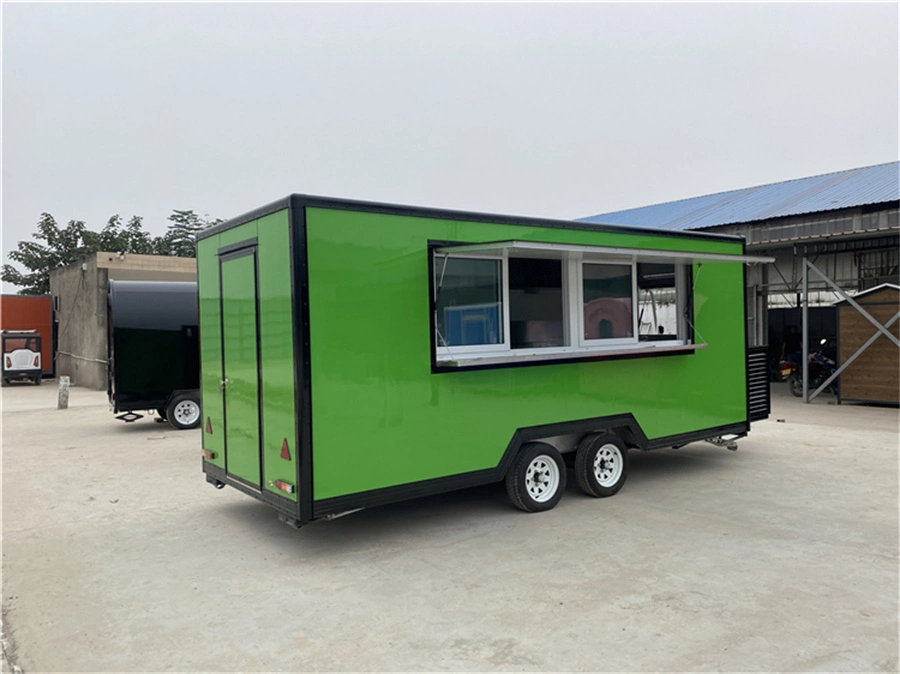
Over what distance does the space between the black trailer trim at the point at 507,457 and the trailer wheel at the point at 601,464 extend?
129mm

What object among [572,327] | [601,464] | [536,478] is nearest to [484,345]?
Result: [572,327]

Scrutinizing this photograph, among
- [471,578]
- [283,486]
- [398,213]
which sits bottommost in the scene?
[471,578]

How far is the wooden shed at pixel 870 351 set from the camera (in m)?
13.2

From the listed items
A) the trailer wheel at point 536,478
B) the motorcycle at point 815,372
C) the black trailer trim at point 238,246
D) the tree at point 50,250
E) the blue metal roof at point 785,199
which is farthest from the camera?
the tree at point 50,250

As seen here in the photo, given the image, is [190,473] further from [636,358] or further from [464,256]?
[636,358]

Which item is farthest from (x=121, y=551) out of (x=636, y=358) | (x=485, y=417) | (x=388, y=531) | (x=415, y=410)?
(x=636, y=358)

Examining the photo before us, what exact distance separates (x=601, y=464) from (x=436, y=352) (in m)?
2.35

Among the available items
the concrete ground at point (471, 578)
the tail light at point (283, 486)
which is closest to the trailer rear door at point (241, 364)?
the tail light at point (283, 486)

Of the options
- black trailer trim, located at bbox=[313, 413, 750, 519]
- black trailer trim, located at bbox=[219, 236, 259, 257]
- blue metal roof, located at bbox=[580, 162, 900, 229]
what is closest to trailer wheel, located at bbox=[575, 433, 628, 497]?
black trailer trim, located at bbox=[313, 413, 750, 519]

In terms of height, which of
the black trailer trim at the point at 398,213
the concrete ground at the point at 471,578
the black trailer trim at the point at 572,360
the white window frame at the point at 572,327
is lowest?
the concrete ground at the point at 471,578

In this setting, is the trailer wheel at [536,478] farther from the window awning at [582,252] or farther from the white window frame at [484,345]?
the window awning at [582,252]

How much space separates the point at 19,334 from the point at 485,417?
2289 cm

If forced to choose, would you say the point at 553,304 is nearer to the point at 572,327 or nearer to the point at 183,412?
the point at 572,327

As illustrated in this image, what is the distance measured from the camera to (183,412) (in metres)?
12.6
